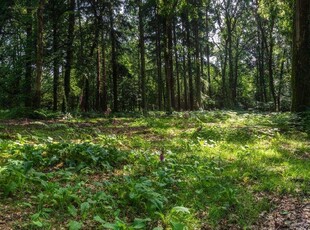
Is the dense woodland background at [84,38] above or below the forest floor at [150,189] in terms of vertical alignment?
above

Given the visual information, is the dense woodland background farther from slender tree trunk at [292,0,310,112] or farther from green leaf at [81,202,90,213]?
green leaf at [81,202,90,213]

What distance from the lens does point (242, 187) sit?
4.42 metres

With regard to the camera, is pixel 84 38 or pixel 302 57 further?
pixel 84 38

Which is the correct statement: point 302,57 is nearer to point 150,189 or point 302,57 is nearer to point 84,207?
point 150,189

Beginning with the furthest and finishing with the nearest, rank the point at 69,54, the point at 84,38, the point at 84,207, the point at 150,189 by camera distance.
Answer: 1. the point at 84,38
2. the point at 69,54
3. the point at 150,189
4. the point at 84,207

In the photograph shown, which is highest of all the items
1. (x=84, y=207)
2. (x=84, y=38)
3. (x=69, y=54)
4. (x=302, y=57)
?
(x=84, y=38)

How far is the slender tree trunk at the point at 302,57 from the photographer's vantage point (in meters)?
10.2

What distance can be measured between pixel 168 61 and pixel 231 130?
25.5ft

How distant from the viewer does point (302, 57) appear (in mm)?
10367

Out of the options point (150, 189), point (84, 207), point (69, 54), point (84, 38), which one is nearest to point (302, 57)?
point (150, 189)

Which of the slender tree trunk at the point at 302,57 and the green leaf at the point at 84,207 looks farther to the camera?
the slender tree trunk at the point at 302,57

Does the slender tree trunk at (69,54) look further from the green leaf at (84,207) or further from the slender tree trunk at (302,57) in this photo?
the green leaf at (84,207)

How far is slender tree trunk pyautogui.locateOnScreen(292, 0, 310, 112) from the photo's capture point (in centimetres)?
1022

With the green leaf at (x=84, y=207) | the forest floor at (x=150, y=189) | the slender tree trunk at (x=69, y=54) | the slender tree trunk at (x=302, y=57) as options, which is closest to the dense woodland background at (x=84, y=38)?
the slender tree trunk at (x=69, y=54)
